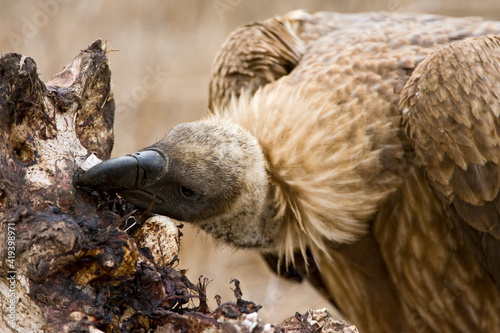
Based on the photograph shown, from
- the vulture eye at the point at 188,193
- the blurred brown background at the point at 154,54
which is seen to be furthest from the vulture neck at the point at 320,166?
the blurred brown background at the point at 154,54

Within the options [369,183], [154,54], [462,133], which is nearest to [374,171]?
[369,183]

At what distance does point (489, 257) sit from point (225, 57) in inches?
90.6

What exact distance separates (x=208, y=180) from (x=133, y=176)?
52 cm

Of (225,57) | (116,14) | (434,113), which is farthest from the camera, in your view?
(116,14)

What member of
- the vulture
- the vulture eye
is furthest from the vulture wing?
the vulture eye

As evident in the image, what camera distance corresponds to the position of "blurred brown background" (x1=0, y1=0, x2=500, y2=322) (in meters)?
7.47

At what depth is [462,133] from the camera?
11.0 feet

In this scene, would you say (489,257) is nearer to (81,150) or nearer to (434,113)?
(434,113)

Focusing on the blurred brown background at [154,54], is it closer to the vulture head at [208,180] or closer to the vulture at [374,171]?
the vulture at [374,171]

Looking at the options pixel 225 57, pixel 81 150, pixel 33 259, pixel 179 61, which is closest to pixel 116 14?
pixel 179 61

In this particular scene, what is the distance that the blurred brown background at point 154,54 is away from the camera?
747 cm

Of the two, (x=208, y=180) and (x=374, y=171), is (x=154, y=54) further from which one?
(x=208, y=180)

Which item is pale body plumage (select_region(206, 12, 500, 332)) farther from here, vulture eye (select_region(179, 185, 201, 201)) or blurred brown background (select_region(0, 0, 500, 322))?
blurred brown background (select_region(0, 0, 500, 322))

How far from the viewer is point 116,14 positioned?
7598mm
